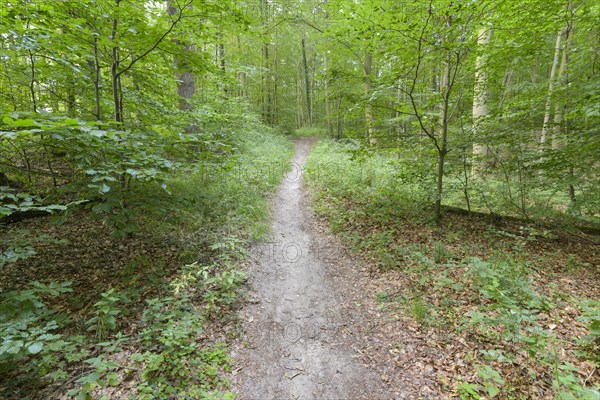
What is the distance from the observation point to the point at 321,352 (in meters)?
3.66

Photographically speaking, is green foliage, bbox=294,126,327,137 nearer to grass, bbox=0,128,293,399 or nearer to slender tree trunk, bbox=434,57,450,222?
slender tree trunk, bbox=434,57,450,222

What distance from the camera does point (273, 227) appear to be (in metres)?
7.47

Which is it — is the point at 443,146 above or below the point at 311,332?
above

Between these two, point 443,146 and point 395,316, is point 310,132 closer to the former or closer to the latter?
point 443,146

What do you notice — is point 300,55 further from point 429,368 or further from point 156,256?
point 429,368

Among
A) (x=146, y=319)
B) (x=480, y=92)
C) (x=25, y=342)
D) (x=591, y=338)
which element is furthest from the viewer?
(x=480, y=92)

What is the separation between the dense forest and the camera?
3.09m

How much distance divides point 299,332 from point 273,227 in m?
3.74

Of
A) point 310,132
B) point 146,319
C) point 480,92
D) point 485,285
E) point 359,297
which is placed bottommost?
point 359,297

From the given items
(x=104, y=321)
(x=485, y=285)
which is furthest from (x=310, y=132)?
(x=104, y=321)

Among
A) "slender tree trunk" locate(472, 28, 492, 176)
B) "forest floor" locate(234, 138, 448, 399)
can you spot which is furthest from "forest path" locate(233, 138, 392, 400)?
"slender tree trunk" locate(472, 28, 492, 176)

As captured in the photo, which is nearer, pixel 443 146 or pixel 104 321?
pixel 104 321

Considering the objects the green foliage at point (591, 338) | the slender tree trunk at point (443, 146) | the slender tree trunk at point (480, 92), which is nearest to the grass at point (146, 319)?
the green foliage at point (591, 338)

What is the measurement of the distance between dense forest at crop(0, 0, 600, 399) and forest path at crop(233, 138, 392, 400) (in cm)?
5
